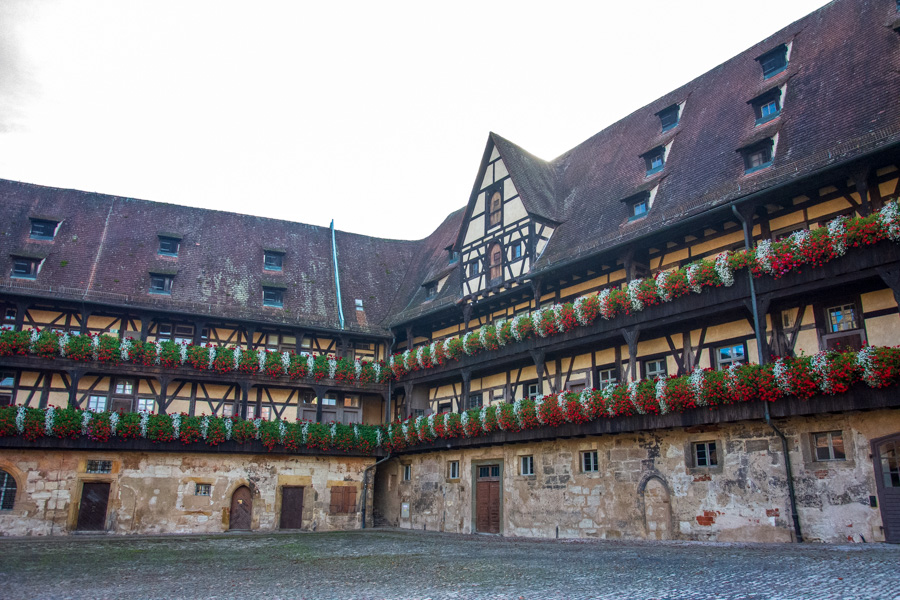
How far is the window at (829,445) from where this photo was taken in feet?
51.3

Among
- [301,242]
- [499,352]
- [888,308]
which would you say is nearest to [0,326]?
[301,242]

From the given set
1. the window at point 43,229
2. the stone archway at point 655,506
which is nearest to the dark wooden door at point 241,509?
the window at point 43,229

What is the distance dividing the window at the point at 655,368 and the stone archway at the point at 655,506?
2.81 metres

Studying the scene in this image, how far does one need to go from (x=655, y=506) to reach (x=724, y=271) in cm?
630

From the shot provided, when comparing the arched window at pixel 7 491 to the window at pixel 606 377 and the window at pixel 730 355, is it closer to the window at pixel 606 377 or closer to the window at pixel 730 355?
the window at pixel 606 377

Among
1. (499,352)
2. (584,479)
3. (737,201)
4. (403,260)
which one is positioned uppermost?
(403,260)

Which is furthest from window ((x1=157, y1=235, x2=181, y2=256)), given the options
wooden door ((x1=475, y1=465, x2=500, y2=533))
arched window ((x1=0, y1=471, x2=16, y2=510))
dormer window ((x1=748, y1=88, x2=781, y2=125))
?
dormer window ((x1=748, y1=88, x2=781, y2=125))

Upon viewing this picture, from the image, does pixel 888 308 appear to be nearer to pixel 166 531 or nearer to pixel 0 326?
pixel 166 531

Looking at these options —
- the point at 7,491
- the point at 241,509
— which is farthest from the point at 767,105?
the point at 7,491

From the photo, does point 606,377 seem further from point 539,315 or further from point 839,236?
point 839,236

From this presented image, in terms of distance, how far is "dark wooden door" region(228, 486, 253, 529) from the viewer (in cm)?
2783

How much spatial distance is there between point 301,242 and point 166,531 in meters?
14.8

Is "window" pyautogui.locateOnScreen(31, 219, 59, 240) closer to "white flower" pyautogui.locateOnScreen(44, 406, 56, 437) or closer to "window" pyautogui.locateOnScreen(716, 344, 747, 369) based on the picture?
"white flower" pyautogui.locateOnScreen(44, 406, 56, 437)

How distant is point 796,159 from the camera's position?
1802 cm
